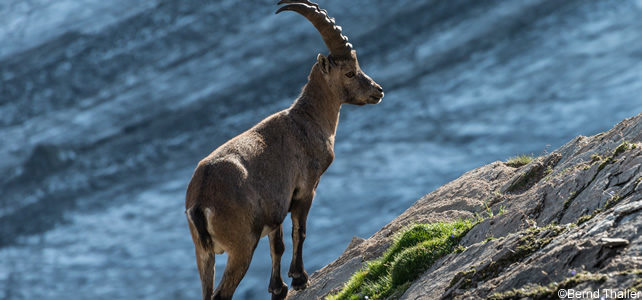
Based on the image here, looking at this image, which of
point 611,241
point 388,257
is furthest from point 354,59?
point 611,241

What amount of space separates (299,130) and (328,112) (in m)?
1.03

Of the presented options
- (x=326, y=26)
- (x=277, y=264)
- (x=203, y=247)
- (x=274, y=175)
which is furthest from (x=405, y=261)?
(x=326, y=26)

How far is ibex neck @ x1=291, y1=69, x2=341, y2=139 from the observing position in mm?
10500

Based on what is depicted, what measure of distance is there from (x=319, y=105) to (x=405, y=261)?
12.2 feet

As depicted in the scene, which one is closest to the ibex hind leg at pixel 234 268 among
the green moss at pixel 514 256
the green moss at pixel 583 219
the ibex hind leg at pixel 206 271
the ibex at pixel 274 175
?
the ibex at pixel 274 175

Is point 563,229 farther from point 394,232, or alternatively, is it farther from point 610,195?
point 394,232

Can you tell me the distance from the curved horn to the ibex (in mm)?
15

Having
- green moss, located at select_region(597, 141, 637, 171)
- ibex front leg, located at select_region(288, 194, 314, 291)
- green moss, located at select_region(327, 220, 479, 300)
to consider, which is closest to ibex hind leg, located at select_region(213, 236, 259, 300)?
green moss, located at select_region(327, 220, 479, 300)

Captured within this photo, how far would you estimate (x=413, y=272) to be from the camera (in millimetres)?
7648

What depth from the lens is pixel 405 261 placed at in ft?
25.4

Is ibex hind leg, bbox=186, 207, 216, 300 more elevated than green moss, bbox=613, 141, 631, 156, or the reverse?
ibex hind leg, bbox=186, 207, 216, 300

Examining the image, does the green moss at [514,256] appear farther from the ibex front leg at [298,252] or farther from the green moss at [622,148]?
the ibex front leg at [298,252]

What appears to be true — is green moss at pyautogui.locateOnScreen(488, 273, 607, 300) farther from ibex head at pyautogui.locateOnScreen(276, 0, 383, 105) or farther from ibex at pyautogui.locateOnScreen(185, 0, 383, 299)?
ibex head at pyautogui.locateOnScreen(276, 0, 383, 105)

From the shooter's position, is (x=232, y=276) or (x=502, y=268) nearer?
(x=502, y=268)
